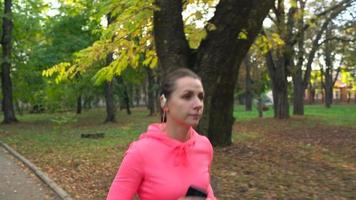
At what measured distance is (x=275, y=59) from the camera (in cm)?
2855

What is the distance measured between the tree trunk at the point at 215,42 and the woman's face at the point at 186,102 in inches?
263

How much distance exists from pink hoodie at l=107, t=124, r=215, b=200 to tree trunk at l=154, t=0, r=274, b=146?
681 centimetres

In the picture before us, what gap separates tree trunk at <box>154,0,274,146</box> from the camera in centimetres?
949

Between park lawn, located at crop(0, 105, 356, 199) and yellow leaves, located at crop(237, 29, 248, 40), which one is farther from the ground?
yellow leaves, located at crop(237, 29, 248, 40)

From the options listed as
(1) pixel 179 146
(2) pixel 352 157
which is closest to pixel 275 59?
(2) pixel 352 157

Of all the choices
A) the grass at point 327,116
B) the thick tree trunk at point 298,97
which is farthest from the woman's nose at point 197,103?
the thick tree trunk at point 298,97

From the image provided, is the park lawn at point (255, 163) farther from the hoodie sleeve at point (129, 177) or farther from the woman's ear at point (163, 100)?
the hoodie sleeve at point (129, 177)

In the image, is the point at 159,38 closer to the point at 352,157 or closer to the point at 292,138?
the point at 352,157

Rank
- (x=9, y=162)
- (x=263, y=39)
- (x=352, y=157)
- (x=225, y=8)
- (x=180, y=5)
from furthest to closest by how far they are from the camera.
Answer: (x=9, y=162) → (x=352, y=157) → (x=263, y=39) → (x=225, y=8) → (x=180, y=5)

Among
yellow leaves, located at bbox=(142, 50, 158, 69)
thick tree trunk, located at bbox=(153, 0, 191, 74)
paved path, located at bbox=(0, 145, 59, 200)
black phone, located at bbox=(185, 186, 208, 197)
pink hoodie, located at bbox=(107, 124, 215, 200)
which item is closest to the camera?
black phone, located at bbox=(185, 186, 208, 197)

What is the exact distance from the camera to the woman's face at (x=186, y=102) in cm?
265

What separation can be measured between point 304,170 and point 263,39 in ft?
10.7

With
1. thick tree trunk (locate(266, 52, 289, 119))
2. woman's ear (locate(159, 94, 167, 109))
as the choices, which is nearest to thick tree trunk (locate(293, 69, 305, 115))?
thick tree trunk (locate(266, 52, 289, 119))

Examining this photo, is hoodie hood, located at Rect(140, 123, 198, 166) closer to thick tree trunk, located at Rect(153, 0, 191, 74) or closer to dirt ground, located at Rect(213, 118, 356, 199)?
dirt ground, located at Rect(213, 118, 356, 199)
